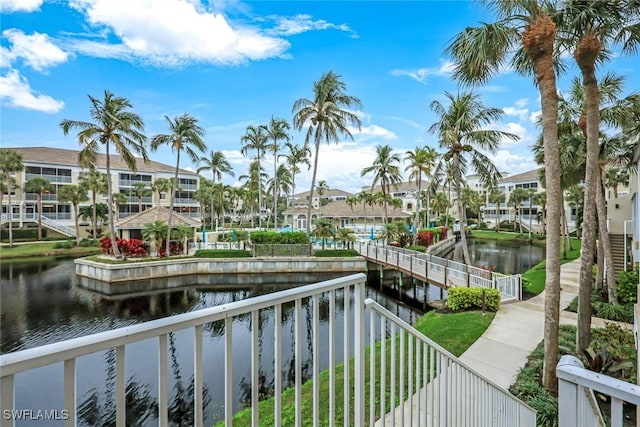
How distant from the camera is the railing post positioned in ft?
6.25

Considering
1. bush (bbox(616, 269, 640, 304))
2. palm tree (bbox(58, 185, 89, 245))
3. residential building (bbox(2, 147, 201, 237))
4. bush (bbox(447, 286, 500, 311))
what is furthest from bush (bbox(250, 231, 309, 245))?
palm tree (bbox(58, 185, 89, 245))

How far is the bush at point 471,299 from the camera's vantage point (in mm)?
10414

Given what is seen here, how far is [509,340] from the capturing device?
26.1 feet

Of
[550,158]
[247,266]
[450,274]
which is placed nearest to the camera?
[550,158]

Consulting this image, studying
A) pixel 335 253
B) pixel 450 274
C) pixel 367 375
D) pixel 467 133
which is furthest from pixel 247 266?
pixel 367 375

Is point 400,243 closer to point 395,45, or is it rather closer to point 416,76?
point 416,76

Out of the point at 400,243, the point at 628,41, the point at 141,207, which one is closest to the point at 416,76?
the point at 628,41

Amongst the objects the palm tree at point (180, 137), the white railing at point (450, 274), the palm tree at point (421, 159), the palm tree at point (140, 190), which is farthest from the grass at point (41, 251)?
the palm tree at point (421, 159)

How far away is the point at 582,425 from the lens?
1275mm

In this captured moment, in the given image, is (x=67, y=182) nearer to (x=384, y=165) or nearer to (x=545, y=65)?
(x=384, y=165)

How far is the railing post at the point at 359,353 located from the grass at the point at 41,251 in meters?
33.5

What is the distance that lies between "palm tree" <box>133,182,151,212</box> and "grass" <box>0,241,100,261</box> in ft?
34.5

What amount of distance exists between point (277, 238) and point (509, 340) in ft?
51.8

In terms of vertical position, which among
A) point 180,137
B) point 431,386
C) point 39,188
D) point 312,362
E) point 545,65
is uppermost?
point 180,137
